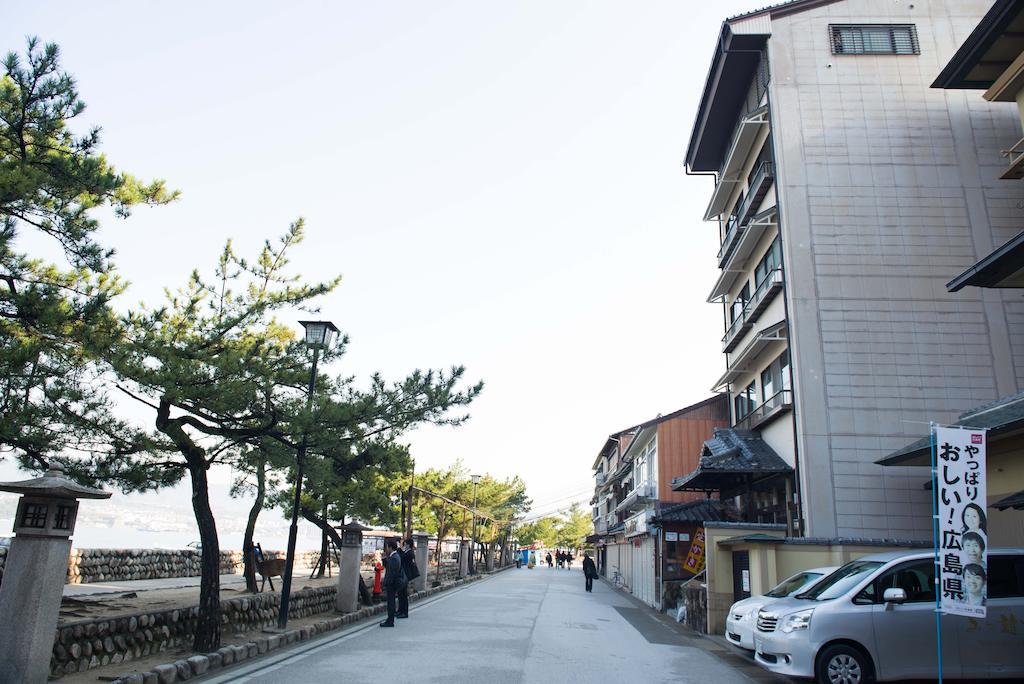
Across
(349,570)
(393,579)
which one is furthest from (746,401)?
(349,570)

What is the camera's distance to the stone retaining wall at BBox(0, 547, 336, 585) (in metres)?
16.4

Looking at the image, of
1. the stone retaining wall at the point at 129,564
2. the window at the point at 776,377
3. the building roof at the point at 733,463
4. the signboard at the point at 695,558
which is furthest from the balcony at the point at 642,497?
the stone retaining wall at the point at 129,564

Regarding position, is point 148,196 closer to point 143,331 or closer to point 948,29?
point 143,331

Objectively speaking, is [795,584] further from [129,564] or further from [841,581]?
[129,564]

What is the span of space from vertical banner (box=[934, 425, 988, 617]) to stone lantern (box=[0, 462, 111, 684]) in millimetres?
9311

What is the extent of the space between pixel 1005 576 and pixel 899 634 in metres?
1.76

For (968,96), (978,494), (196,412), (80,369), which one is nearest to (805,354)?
(968,96)

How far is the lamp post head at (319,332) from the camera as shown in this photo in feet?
41.3

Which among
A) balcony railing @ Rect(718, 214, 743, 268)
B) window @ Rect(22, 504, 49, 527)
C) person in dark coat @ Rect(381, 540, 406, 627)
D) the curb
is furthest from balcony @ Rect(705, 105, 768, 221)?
window @ Rect(22, 504, 49, 527)

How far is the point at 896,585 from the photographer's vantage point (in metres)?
8.99

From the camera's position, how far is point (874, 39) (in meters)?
22.4

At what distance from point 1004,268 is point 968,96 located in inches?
492

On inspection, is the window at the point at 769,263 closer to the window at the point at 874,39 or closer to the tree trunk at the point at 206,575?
the window at the point at 874,39

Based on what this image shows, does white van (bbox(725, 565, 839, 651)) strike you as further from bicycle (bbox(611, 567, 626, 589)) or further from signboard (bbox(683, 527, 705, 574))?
bicycle (bbox(611, 567, 626, 589))
